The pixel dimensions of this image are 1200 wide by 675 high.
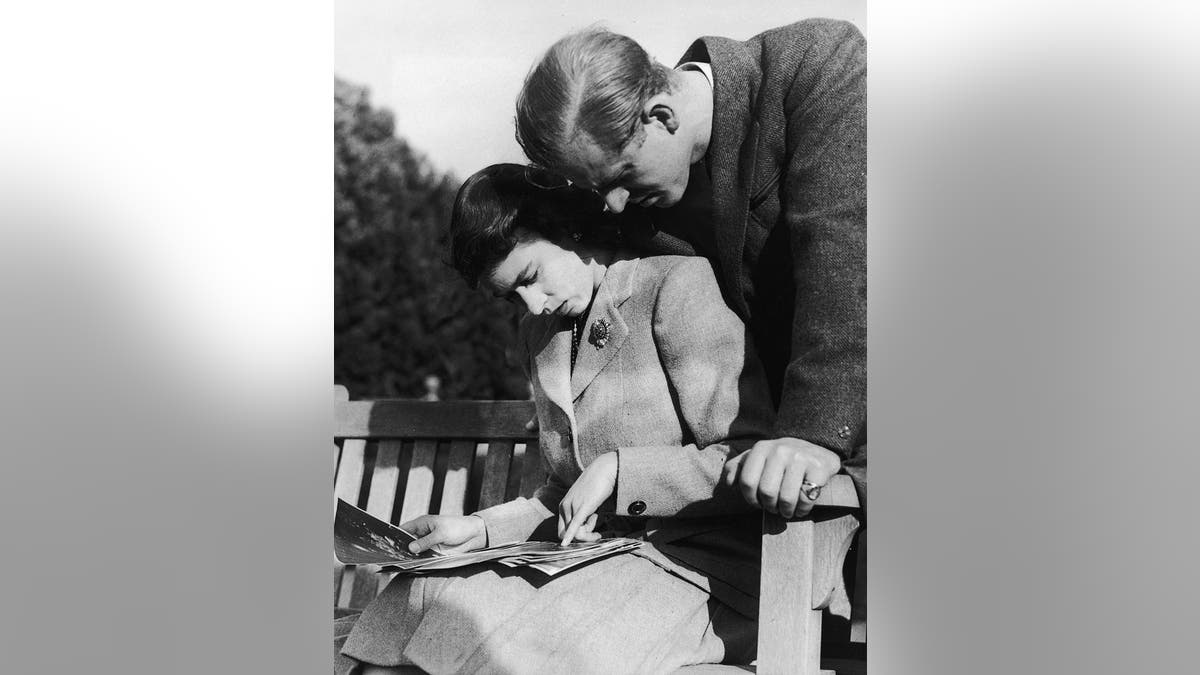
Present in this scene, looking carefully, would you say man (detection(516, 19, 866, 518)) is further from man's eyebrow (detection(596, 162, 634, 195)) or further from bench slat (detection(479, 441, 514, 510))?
bench slat (detection(479, 441, 514, 510))

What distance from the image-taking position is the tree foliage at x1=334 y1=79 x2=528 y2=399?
153 inches

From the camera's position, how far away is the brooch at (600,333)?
3760mm

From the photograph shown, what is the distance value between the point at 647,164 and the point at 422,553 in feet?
3.73

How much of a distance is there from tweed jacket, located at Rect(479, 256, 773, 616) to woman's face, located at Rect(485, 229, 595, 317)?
5 cm

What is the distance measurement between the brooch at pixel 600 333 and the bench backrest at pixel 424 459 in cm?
31

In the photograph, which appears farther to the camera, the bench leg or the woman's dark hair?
the woman's dark hair

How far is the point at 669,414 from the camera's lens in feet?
12.2

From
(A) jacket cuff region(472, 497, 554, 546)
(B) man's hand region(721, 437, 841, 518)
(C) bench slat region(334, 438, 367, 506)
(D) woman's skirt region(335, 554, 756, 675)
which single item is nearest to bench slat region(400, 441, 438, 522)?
(C) bench slat region(334, 438, 367, 506)

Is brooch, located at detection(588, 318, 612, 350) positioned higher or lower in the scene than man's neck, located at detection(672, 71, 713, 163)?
lower

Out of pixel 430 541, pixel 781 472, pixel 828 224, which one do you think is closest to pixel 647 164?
pixel 828 224

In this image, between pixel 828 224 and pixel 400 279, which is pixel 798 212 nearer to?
pixel 828 224
